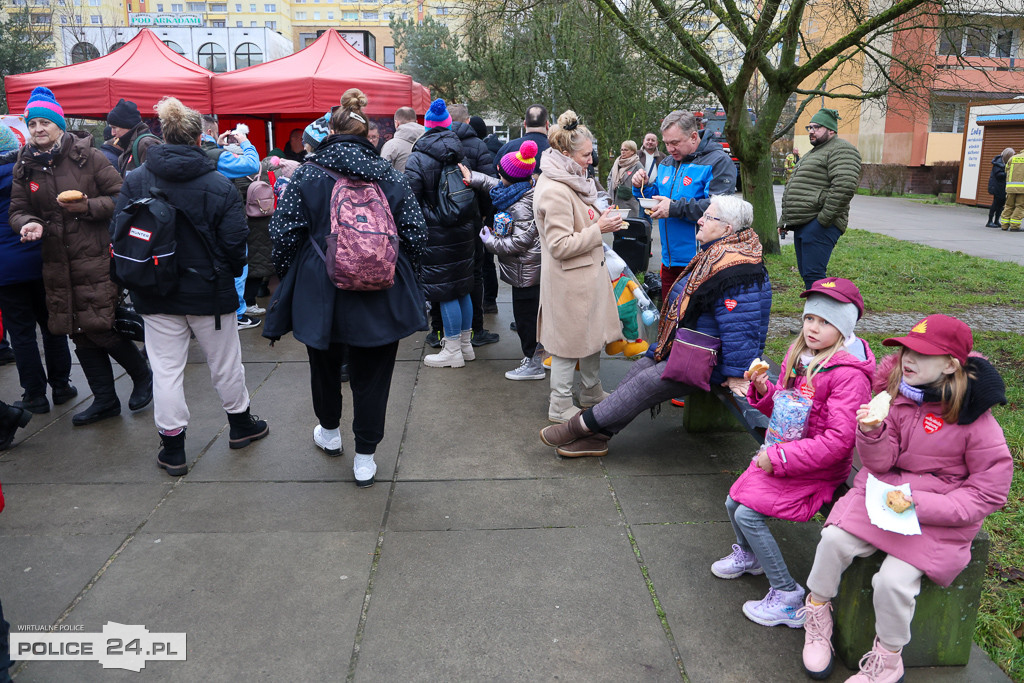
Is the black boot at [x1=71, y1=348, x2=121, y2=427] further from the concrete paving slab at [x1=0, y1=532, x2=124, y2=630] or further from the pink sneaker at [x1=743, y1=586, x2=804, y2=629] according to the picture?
the pink sneaker at [x1=743, y1=586, x2=804, y2=629]

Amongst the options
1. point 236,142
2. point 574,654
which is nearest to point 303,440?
point 574,654

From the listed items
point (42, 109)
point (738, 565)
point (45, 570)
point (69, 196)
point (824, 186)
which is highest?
point (42, 109)

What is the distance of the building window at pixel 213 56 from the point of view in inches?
1526

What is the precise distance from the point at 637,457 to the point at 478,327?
9.78 ft

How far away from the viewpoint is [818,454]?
9.75 ft

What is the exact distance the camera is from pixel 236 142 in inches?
330

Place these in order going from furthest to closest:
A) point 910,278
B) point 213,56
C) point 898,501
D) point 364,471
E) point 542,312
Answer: point 213,56 → point 910,278 → point 542,312 → point 364,471 → point 898,501

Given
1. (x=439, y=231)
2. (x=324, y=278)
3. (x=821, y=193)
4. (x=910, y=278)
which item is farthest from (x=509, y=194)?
(x=910, y=278)

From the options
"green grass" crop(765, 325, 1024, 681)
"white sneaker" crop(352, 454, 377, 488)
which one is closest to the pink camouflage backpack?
"white sneaker" crop(352, 454, 377, 488)

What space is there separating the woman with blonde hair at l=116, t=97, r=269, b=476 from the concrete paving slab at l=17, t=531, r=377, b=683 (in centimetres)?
86

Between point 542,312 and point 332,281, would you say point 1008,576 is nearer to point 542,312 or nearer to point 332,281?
point 542,312

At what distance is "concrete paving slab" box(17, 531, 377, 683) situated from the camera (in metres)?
2.84

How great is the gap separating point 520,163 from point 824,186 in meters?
2.80

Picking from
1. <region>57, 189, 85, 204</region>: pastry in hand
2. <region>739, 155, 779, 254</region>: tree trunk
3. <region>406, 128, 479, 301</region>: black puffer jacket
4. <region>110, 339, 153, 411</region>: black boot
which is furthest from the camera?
<region>739, 155, 779, 254</region>: tree trunk
